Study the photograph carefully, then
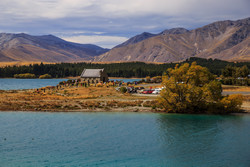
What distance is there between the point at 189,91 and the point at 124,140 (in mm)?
22608

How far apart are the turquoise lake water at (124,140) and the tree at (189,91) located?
3.00 metres

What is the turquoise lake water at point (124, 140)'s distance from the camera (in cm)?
2778

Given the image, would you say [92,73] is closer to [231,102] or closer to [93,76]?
[93,76]

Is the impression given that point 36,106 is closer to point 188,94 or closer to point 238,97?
point 188,94

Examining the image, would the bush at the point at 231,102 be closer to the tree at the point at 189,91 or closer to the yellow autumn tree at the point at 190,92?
the yellow autumn tree at the point at 190,92

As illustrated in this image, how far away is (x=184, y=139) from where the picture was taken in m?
36.1

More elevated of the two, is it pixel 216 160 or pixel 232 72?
pixel 232 72

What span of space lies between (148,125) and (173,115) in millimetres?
10149

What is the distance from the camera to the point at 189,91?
52719 millimetres

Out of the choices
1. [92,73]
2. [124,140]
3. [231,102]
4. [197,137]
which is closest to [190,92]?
[231,102]

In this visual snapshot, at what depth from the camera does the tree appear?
173 feet

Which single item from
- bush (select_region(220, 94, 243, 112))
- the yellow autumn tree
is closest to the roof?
the yellow autumn tree

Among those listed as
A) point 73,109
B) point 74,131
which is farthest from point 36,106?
point 74,131

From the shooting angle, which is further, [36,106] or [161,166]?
[36,106]
